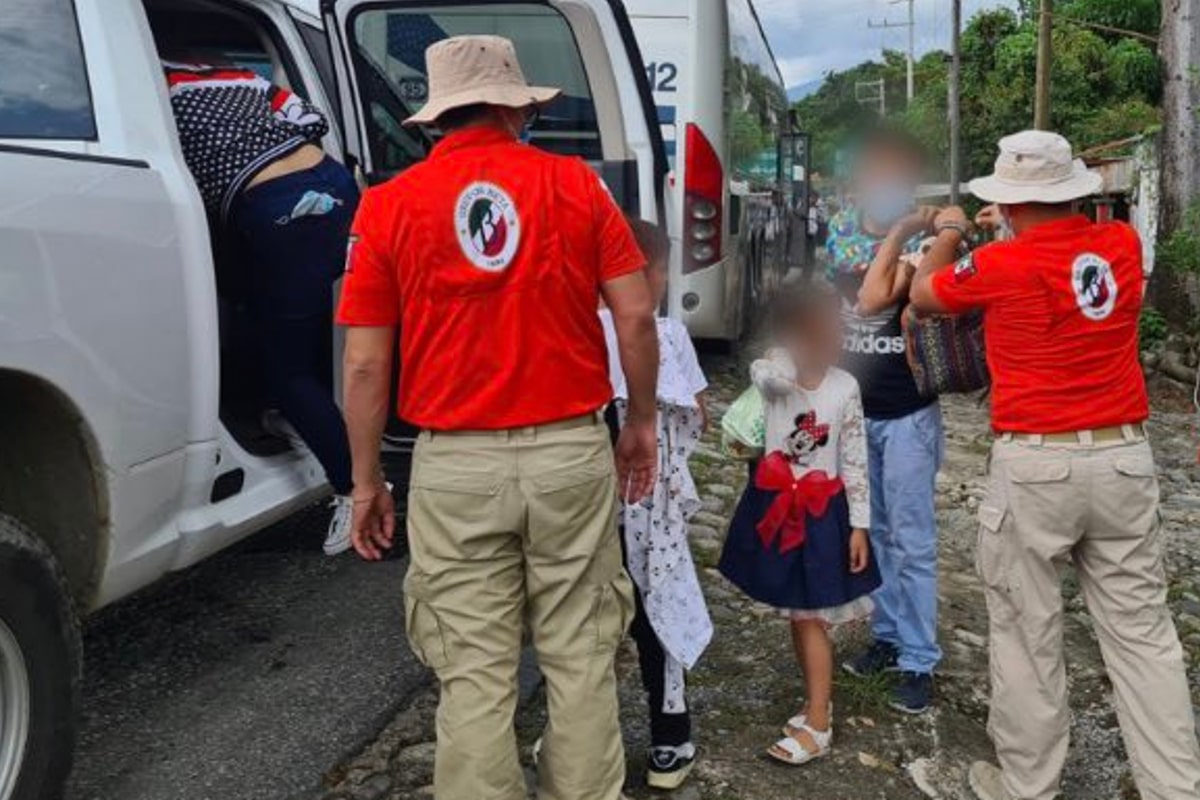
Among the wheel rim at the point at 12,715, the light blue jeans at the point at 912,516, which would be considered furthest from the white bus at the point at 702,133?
the wheel rim at the point at 12,715

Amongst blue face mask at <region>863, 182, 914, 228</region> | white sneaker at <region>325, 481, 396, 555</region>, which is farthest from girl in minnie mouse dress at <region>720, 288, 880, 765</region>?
white sneaker at <region>325, 481, 396, 555</region>

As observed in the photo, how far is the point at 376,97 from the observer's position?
4.47 metres

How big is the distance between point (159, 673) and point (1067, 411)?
9.25 ft

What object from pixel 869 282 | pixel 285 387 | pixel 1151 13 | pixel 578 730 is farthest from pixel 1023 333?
pixel 1151 13

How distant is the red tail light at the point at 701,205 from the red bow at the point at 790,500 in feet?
11.9

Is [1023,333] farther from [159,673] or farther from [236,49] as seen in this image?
[236,49]

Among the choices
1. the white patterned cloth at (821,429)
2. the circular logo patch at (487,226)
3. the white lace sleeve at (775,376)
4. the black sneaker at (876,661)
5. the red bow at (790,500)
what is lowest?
the black sneaker at (876,661)

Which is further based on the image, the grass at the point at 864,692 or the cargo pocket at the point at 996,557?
the grass at the point at 864,692

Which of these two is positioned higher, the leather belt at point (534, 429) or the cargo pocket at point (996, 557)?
the leather belt at point (534, 429)

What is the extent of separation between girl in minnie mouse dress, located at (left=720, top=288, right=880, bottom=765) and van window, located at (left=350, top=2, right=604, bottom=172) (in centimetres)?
140

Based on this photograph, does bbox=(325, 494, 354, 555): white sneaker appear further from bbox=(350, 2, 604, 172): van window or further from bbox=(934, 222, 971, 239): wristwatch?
bbox=(934, 222, 971, 239): wristwatch

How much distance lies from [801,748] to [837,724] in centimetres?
31

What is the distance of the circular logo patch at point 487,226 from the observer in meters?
2.37

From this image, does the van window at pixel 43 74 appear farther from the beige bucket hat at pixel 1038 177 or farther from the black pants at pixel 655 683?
the beige bucket hat at pixel 1038 177
